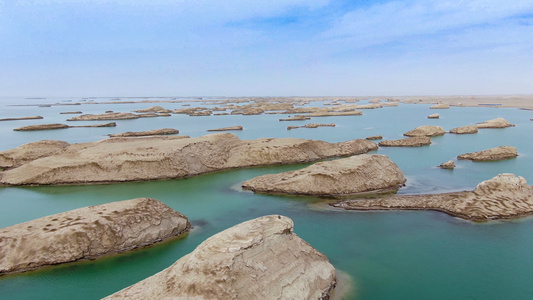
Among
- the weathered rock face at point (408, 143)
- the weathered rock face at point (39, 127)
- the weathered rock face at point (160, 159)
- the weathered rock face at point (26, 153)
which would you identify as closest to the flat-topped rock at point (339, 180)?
the weathered rock face at point (160, 159)

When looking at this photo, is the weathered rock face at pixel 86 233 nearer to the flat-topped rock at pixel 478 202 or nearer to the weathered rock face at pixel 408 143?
the flat-topped rock at pixel 478 202

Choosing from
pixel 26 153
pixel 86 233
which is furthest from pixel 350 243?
pixel 26 153

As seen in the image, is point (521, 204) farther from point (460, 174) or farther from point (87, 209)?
point (87, 209)

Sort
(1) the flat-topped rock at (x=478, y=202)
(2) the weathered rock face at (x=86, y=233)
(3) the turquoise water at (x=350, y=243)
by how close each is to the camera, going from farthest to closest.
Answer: (1) the flat-topped rock at (x=478, y=202)
(2) the weathered rock face at (x=86, y=233)
(3) the turquoise water at (x=350, y=243)

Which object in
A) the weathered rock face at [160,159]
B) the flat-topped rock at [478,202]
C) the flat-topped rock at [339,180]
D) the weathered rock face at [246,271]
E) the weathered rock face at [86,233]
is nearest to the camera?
the weathered rock face at [246,271]

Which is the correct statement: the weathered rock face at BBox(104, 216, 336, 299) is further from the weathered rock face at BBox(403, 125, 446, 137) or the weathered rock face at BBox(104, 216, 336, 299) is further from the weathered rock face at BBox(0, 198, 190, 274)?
the weathered rock face at BBox(403, 125, 446, 137)

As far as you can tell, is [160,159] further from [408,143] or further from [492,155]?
[492,155]

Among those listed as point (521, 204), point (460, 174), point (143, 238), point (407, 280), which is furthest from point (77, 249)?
point (460, 174)
